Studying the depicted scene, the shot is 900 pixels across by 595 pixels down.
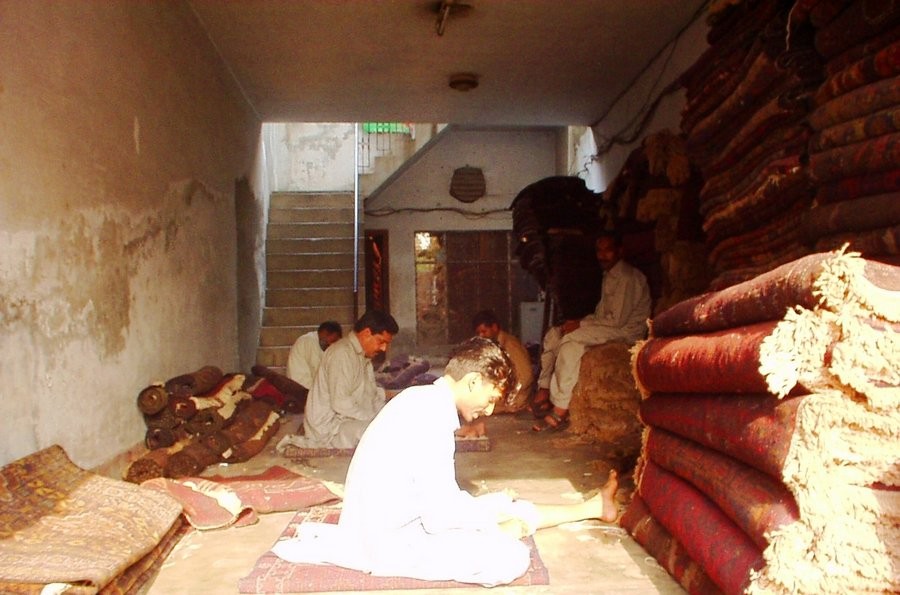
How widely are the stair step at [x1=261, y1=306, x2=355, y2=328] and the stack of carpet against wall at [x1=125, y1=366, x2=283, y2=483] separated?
323 cm

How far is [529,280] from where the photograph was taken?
12.6 meters

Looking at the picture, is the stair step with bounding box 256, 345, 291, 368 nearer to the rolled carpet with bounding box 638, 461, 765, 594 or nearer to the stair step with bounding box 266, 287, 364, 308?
the stair step with bounding box 266, 287, 364, 308

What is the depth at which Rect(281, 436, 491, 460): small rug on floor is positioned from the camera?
490cm

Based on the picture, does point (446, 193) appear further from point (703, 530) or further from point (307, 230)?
point (703, 530)

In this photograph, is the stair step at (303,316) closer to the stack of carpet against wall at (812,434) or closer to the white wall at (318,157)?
the white wall at (318,157)

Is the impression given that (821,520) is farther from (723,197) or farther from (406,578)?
(723,197)

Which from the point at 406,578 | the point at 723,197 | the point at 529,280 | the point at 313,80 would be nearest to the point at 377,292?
the point at 529,280

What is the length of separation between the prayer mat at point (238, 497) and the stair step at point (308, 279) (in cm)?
564

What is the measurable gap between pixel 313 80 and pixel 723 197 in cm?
490

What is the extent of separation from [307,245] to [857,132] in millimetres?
8345

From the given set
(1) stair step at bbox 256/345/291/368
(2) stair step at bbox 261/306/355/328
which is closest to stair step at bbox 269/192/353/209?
(2) stair step at bbox 261/306/355/328

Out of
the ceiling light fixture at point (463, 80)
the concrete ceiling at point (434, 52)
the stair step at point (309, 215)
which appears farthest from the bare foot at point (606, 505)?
the stair step at point (309, 215)

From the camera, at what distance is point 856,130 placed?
2.40m

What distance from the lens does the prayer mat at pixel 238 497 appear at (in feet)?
11.2
